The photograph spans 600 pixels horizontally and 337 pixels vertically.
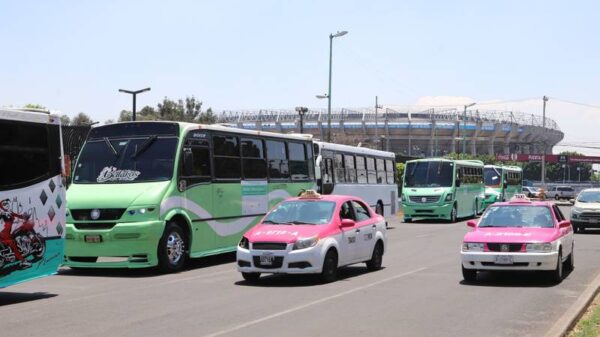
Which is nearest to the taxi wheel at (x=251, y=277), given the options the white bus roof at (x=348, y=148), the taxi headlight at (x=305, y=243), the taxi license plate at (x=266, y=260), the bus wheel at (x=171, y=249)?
the taxi license plate at (x=266, y=260)

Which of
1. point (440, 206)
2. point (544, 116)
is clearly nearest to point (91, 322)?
point (440, 206)

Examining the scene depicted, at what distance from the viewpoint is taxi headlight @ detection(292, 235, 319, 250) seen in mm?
13578

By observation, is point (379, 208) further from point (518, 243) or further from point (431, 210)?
point (518, 243)

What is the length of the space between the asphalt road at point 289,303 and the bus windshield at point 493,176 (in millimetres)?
32515

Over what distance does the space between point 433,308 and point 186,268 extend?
25.4 ft

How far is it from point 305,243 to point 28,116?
4992 mm

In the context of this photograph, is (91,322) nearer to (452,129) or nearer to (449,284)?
(449,284)

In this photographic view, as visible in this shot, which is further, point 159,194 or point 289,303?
point 159,194

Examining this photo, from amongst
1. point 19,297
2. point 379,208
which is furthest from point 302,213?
point 379,208

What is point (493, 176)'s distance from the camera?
49.3m

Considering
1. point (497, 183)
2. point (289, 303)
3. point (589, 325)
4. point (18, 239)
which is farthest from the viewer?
point (497, 183)

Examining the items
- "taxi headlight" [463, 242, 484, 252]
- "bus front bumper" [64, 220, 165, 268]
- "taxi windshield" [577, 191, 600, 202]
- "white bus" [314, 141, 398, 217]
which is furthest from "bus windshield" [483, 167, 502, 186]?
"bus front bumper" [64, 220, 165, 268]

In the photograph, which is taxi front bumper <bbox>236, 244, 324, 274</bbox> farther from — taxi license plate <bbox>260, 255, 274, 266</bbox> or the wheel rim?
the wheel rim

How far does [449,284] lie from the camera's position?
1390cm
